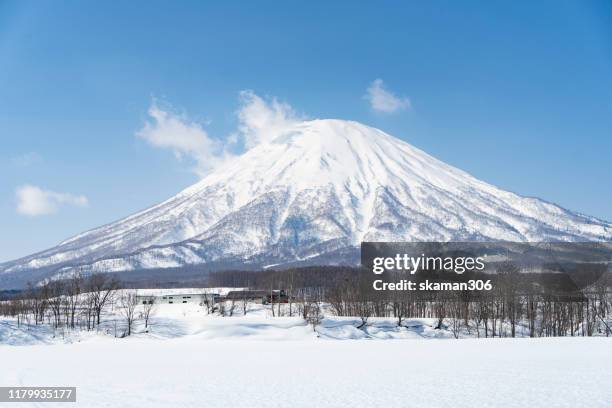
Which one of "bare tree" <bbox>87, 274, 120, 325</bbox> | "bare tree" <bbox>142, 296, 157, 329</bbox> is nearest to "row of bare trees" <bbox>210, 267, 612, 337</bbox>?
"bare tree" <bbox>142, 296, 157, 329</bbox>

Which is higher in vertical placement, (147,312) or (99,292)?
(99,292)

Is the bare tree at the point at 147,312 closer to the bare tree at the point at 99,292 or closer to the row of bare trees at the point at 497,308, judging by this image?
the bare tree at the point at 99,292

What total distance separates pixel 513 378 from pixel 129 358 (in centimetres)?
1808

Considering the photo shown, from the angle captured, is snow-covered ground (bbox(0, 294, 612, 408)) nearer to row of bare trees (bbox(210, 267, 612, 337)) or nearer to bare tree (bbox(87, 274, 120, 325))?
row of bare trees (bbox(210, 267, 612, 337))

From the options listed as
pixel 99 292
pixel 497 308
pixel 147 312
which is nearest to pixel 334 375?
pixel 147 312

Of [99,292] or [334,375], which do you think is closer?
[334,375]

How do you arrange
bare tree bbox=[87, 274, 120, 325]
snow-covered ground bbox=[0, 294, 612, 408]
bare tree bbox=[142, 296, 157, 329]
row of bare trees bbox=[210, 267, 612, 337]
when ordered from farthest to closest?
1. bare tree bbox=[87, 274, 120, 325]
2. row of bare trees bbox=[210, 267, 612, 337]
3. bare tree bbox=[142, 296, 157, 329]
4. snow-covered ground bbox=[0, 294, 612, 408]

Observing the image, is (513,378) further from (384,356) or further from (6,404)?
(6,404)

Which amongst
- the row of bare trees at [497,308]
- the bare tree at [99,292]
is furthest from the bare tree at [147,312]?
the row of bare trees at [497,308]

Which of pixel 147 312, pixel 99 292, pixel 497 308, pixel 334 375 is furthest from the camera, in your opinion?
pixel 497 308

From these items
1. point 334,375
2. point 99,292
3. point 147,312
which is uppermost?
point 99,292

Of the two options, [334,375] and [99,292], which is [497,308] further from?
[334,375]

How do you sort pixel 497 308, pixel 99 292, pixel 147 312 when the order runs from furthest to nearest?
1. pixel 497 308
2. pixel 99 292
3. pixel 147 312

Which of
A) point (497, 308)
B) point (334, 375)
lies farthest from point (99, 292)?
point (334, 375)
